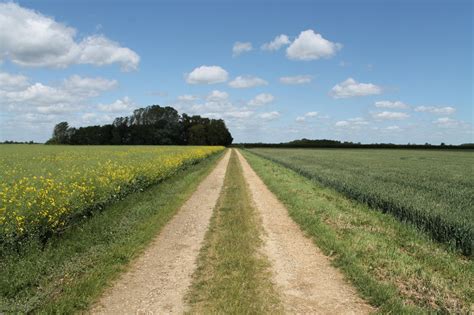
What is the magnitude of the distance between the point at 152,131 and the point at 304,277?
124664 mm

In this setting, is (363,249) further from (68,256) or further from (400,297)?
(68,256)

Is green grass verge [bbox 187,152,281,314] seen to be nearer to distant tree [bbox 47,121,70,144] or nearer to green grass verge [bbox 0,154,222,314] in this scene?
green grass verge [bbox 0,154,222,314]

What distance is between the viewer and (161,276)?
633 centimetres

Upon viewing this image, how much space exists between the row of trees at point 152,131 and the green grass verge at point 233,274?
394 ft

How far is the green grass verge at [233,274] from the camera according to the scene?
518 centimetres

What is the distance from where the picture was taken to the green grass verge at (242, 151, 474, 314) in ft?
17.9

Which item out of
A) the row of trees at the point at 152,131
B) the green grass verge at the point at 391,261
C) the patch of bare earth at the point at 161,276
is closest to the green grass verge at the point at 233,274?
the patch of bare earth at the point at 161,276

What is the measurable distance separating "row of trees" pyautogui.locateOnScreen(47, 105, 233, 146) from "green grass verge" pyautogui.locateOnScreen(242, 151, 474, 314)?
119 m

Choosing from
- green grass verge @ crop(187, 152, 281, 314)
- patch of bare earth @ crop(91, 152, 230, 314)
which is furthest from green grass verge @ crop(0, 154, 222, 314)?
green grass verge @ crop(187, 152, 281, 314)

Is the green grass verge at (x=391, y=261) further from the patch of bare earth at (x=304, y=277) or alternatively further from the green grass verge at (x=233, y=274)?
the green grass verge at (x=233, y=274)

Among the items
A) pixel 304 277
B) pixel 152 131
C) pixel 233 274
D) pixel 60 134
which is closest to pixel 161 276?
pixel 233 274

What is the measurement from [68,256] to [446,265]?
24.5ft

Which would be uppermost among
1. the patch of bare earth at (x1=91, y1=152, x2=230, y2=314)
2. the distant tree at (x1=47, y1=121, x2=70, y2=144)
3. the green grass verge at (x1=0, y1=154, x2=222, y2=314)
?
the distant tree at (x1=47, y1=121, x2=70, y2=144)

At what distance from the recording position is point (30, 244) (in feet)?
23.7
